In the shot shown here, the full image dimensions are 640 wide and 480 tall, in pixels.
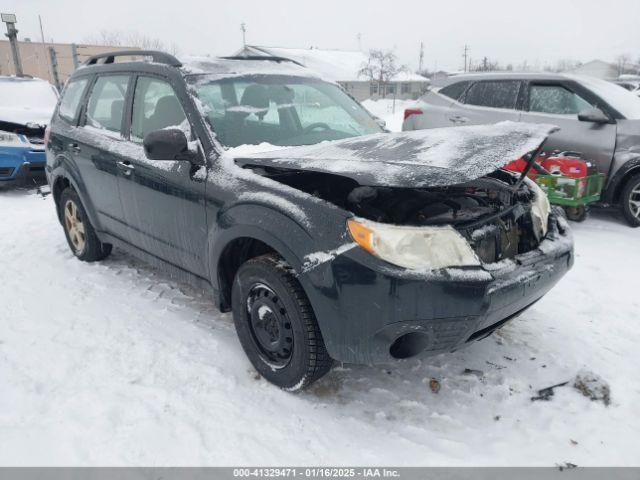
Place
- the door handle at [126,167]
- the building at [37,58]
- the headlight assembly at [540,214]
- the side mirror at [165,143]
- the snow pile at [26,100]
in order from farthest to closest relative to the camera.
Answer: the building at [37,58], the snow pile at [26,100], the door handle at [126,167], the headlight assembly at [540,214], the side mirror at [165,143]

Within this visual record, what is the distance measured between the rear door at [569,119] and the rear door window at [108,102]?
15.5 feet

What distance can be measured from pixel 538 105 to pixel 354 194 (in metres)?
4.80

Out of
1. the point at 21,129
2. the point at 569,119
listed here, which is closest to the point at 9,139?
the point at 21,129

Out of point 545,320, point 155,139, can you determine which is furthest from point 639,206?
point 155,139

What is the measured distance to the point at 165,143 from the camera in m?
2.73

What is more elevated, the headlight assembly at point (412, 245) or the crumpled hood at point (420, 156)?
the crumpled hood at point (420, 156)

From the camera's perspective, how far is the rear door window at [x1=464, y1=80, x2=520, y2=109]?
21.5ft

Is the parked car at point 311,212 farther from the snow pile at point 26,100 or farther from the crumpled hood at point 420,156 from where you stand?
the snow pile at point 26,100

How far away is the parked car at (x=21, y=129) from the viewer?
728 centimetres

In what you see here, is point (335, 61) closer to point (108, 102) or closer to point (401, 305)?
point (108, 102)

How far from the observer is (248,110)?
10.8 feet

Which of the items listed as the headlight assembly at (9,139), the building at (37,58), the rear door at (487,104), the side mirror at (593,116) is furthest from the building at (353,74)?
the side mirror at (593,116)

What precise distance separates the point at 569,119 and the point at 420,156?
15.2 ft

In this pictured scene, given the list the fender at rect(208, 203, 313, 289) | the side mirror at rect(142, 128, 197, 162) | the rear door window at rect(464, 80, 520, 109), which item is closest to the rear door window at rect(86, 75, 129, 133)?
the side mirror at rect(142, 128, 197, 162)
